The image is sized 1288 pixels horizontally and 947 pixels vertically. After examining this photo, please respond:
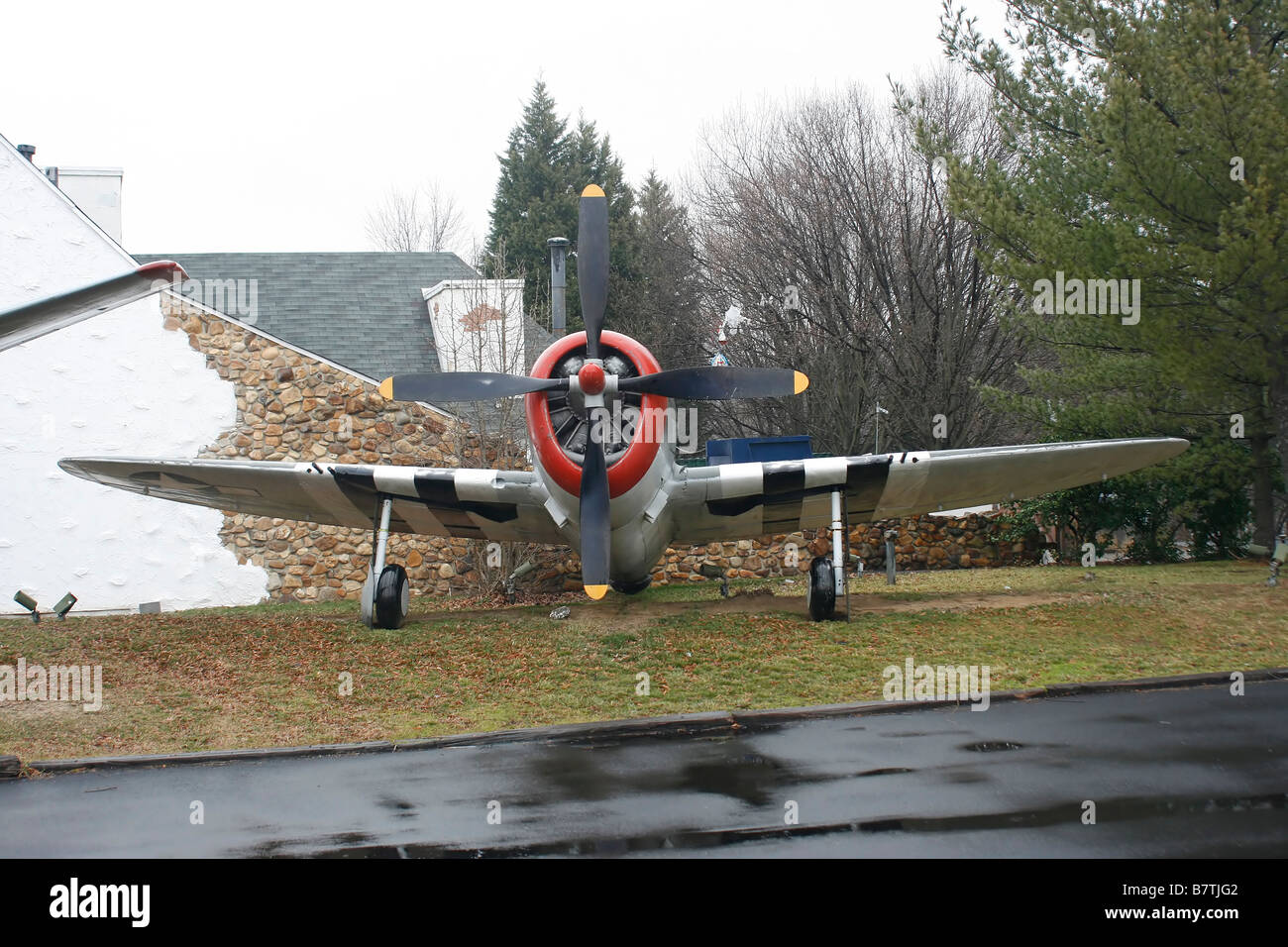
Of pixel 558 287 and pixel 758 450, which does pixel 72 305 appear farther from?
pixel 558 287

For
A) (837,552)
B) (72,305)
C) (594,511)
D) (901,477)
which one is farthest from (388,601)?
(72,305)

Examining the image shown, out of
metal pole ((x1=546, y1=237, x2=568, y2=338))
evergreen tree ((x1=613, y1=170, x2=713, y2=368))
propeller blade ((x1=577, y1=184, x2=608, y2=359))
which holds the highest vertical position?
evergreen tree ((x1=613, y1=170, x2=713, y2=368))

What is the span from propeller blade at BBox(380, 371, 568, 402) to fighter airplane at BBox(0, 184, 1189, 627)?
2 cm

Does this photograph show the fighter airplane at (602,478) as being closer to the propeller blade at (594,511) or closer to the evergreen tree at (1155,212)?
the propeller blade at (594,511)

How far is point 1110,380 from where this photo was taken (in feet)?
55.0

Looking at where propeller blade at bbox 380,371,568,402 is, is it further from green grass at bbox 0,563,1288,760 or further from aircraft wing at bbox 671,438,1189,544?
green grass at bbox 0,563,1288,760

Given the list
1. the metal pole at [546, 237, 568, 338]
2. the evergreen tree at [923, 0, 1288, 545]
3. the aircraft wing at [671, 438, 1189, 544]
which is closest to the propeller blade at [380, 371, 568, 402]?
the aircraft wing at [671, 438, 1189, 544]

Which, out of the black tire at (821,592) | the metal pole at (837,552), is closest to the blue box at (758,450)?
the metal pole at (837,552)

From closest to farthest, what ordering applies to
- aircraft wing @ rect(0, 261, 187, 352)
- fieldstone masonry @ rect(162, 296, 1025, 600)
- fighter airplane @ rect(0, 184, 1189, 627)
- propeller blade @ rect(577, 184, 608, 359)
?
aircraft wing @ rect(0, 261, 187, 352)
fighter airplane @ rect(0, 184, 1189, 627)
propeller blade @ rect(577, 184, 608, 359)
fieldstone masonry @ rect(162, 296, 1025, 600)

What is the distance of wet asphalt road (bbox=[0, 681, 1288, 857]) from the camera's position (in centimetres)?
527

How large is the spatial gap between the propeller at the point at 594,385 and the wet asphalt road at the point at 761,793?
3.27 metres

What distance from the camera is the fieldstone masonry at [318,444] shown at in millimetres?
17984

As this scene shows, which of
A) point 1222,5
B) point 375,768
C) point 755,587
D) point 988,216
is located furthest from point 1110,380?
point 375,768
